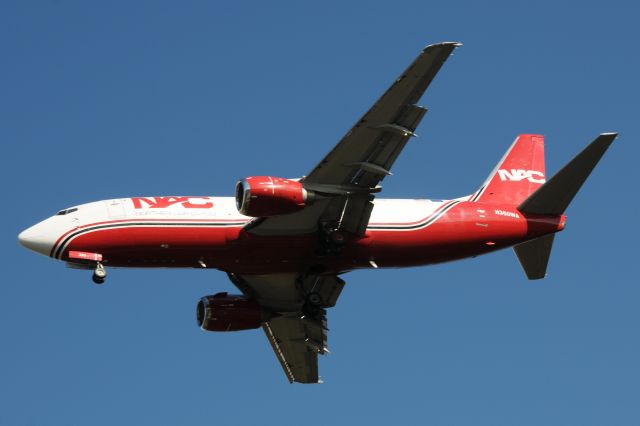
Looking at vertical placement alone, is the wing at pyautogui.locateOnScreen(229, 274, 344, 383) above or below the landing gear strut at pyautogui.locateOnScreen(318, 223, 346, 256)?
below

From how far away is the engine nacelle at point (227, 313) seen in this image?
2613 inches

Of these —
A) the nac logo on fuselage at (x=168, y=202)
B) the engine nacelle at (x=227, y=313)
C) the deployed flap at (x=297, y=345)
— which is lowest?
the deployed flap at (x=297, y=345)

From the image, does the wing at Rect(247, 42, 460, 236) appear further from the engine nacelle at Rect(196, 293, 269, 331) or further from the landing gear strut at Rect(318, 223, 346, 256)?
the engine nacelle at Rect(196, 293, 269, 331)

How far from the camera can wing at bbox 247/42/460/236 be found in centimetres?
5428

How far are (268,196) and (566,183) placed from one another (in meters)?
15.4

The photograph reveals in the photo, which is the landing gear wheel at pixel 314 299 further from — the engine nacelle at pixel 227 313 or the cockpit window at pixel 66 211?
the cockpit window at pixel 66 211

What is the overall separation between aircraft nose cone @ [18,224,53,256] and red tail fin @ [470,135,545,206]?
71.6 ft

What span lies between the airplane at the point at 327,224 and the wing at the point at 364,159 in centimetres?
6

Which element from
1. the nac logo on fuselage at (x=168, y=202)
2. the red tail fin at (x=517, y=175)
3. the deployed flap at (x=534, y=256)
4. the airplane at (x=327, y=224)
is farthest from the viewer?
the red tail fin at (x=517, y=175)

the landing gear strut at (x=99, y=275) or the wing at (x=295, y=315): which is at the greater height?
the landing gear strut at (x=99, y=275)

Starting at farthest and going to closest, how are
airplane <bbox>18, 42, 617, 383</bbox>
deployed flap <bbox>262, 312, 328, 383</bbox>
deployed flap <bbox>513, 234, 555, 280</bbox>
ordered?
deployed flap <bbox>262, 312, 328, 383</bbox>, deployed flap <bbox>513, 234, 555, 280</bbox>, airplane <bbox>18, 42, 617, 383</bbox>

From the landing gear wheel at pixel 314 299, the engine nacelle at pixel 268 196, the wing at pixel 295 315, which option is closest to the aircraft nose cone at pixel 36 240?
the engine nacelle at pixel 268 196

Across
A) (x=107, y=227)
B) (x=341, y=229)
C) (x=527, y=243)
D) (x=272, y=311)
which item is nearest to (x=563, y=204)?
(x=527, y=243)

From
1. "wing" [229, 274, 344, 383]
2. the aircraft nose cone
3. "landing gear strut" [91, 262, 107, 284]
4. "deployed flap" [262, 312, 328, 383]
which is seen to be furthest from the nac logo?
the aircraft nose cone
